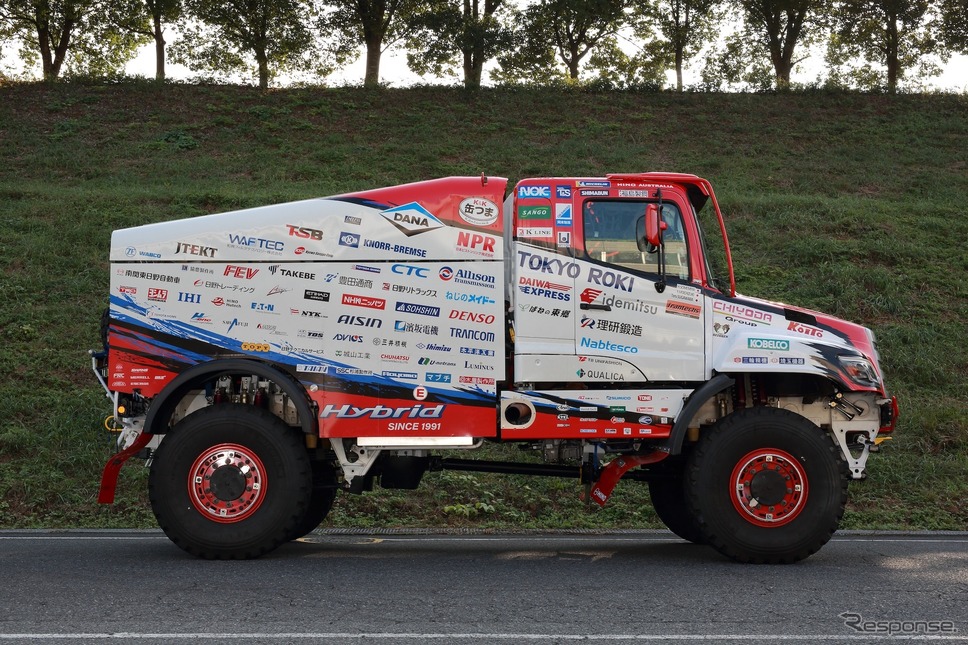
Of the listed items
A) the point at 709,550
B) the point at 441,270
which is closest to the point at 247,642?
the point at 441,270

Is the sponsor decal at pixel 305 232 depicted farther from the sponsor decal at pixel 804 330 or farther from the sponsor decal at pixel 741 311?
the sponsor decal at pixel 804 330

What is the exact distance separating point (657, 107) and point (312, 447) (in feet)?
83.3

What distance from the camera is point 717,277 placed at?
854cm

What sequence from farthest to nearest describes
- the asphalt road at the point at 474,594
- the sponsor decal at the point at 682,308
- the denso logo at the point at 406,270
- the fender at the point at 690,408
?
1. the sponsor decal at the point at 682,308
2. the denso logo at the point at 406,270
3. the fender at the point at 690,408
4. the asphalt road at the point at 474,594

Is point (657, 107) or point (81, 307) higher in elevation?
point (657, 107)

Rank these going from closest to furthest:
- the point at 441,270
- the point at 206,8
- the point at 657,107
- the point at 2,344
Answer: the point at 441,270 < the point at 2,344 < the point at 657,107 < the point at 206,8

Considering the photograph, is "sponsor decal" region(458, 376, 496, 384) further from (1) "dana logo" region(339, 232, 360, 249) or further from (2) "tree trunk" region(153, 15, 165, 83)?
(2) "tree trunk" region(153, 15, 165, 83)

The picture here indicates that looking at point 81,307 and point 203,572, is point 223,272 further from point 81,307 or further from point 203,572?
point 81,307

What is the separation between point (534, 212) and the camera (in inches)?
327

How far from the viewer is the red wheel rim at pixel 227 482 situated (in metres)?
8.07

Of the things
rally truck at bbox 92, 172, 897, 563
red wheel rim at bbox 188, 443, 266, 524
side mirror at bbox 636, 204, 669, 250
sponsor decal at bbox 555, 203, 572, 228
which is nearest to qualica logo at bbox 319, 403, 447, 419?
rally truck at bbox 92, 172, 897, 563

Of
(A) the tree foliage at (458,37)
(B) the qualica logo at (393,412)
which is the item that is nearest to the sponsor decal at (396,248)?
(B) the qualica logo at (393,412)

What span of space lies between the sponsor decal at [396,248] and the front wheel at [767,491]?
9.00ft

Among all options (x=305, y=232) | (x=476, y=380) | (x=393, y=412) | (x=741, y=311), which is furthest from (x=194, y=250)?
(x=741, y=311)
